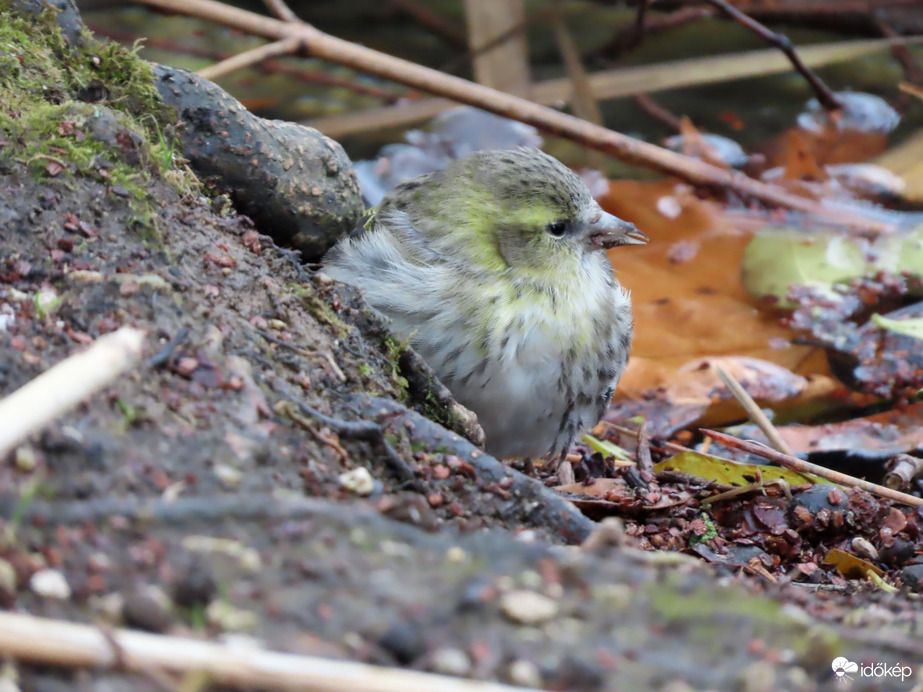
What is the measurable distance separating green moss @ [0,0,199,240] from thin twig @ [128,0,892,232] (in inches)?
81.7

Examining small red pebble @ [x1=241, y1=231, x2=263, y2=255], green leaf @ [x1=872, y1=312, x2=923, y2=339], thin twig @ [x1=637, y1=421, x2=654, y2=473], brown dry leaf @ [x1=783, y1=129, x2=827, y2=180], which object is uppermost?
small red pebble @ [x1=241, y1=231, x2=263, y2=255]

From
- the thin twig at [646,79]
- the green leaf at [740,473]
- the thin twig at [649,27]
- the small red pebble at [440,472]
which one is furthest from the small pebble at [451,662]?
the thin twig at [649,27]

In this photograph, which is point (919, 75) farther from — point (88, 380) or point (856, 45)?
point (88, 380)

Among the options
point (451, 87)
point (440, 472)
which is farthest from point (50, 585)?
point (451, 87)

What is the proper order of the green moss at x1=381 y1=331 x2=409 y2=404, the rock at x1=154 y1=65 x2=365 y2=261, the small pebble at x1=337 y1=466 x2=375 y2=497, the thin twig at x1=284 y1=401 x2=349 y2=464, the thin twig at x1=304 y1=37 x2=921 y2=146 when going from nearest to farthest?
the small pebble at x1=337 y1=466 x2=375 y2=497
the thin twig at x1=284 y1=401 x2=349 y2=464
the green moss at x1=381 y1=331 x2=409 y2=404
the rock at x1=154 y1=65 x2=365 y2=261
the thin twig at x1=304 y1=37 x2=921 y2=146

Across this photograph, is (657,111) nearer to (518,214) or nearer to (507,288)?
(518,214)

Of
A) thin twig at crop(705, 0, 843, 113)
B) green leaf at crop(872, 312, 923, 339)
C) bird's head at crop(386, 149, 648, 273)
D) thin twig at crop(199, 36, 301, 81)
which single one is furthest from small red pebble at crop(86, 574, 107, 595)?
thin twig at crop(705, 0, 843, 113)

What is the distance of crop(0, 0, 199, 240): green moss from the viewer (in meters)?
2.26

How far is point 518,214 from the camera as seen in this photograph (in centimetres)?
315

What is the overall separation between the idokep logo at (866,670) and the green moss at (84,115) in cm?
156

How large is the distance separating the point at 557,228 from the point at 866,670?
189cm

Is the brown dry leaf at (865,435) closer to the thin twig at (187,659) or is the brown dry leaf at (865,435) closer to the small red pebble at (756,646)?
the small red pebble at (756,646)

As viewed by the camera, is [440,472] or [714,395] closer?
[440,472]

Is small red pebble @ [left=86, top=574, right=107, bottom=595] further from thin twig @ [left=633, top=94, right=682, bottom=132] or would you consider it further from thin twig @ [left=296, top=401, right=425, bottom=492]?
thin twig @ [left=633, top=94, right=682, bottom=132]
